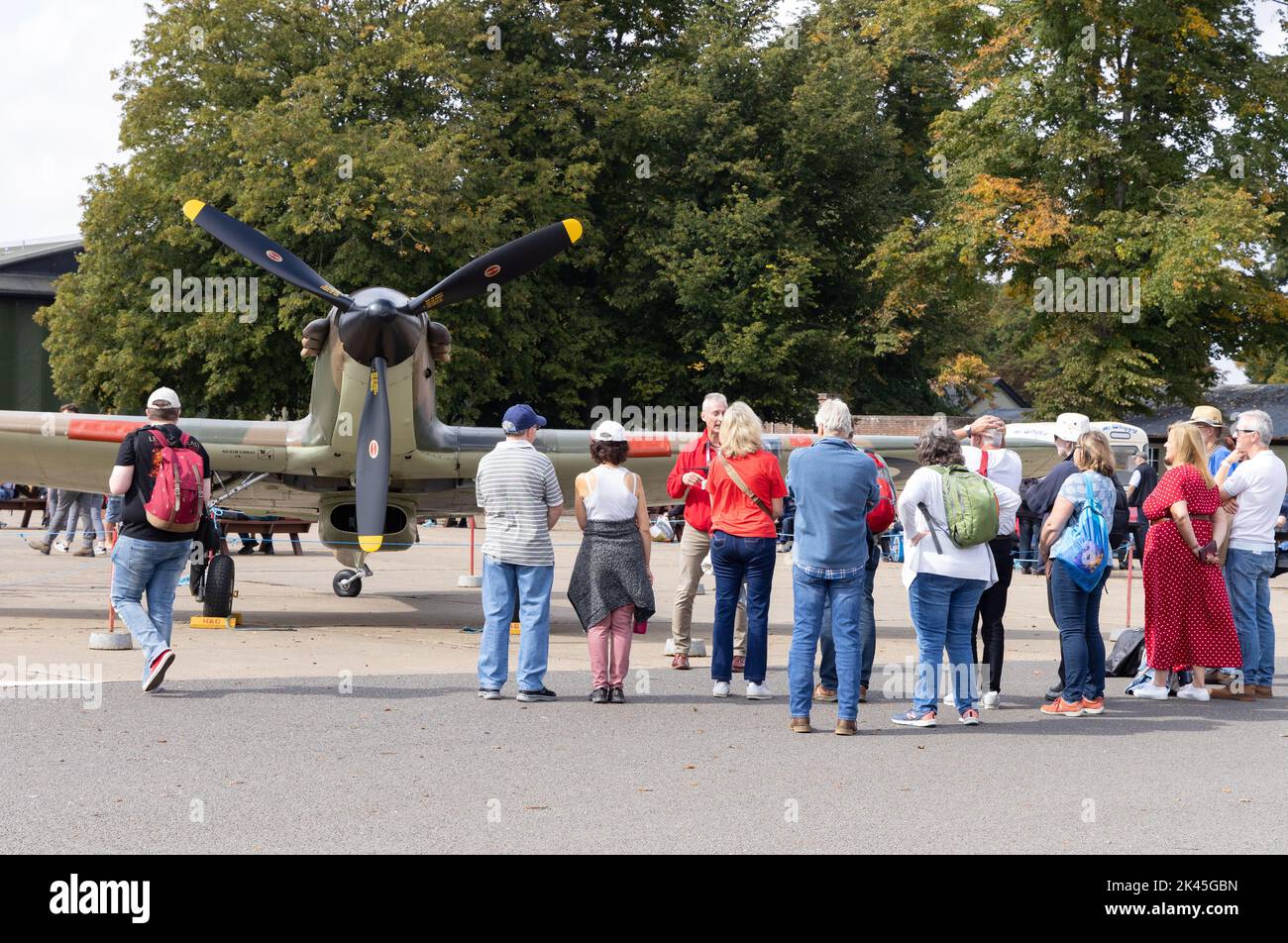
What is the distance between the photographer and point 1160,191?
33.8 metres

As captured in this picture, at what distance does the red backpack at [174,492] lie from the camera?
8.97 m

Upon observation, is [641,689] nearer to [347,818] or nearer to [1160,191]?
[347,818]

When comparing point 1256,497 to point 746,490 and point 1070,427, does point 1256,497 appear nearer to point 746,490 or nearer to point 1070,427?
point 1070,427

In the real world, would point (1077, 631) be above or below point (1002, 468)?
below

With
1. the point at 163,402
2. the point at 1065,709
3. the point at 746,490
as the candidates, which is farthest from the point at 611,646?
the point at 163,402

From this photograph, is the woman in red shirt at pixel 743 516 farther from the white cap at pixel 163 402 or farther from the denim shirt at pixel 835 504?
the white cap at pixel 163 402

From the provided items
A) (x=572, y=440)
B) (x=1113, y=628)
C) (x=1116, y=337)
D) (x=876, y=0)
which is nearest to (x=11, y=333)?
(x=876, y=0)

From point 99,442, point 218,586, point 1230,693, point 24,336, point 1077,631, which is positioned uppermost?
point 24,336

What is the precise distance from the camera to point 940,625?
8.12 metres

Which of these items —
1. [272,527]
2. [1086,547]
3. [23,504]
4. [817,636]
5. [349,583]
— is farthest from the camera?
[23,504]

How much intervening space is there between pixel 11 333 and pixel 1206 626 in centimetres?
5256

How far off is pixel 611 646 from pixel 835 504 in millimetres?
1949

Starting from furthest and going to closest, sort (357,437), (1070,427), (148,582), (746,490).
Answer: (357,437)
(1070,427)
(148,582)
(746,490)

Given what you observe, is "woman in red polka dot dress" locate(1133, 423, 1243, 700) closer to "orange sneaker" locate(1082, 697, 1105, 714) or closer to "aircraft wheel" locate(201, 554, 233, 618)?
"orange sneaker" locate(1082, 697, 1105, 714)
